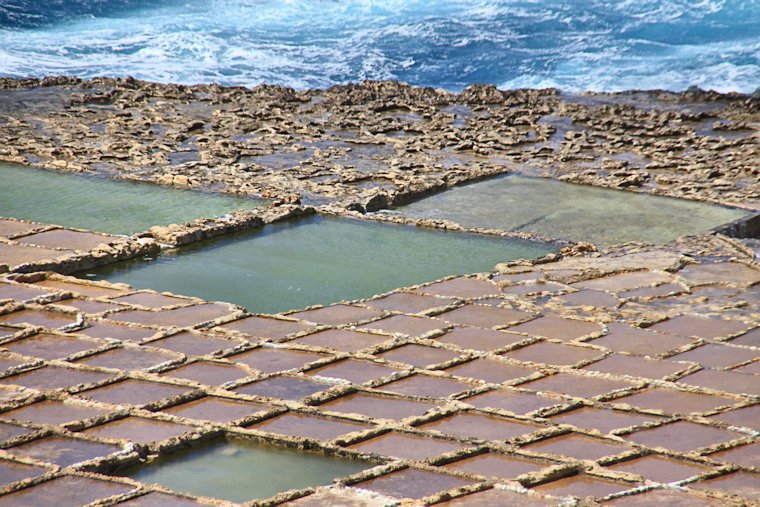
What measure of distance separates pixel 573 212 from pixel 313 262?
87.7 inches

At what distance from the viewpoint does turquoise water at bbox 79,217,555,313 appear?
5.70m

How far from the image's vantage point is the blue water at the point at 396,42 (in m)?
22.4

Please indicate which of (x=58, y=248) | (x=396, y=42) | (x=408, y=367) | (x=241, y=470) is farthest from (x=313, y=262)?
(x=396, y=42)

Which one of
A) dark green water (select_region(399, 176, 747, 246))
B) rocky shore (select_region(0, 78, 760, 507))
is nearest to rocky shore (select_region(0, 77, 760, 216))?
rocky shore (select_region(0, 78, 760, 507))

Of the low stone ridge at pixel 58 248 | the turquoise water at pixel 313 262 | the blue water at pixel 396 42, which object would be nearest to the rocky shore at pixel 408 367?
the low stone ridge at pixel 58 248

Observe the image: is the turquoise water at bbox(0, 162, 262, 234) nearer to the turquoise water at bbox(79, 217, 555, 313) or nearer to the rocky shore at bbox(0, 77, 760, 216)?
the rocky shore at bbox(0, 77, 760, 216)

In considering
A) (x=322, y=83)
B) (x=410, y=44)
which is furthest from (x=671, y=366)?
(x=410, y=44)

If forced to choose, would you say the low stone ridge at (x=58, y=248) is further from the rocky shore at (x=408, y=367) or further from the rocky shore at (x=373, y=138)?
the rocky shore at (x=373, y=138)

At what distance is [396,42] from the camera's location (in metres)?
26.2

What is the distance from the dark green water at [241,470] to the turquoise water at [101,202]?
355cm

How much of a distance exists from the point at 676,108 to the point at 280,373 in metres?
7.71

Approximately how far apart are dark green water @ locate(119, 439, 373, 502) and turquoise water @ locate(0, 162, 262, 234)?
3547 mm

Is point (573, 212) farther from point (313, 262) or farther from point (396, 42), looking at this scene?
point (396, 42)

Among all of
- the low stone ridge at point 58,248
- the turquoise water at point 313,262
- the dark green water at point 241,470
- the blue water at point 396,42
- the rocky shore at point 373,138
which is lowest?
the dark green water at point 241,470
